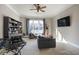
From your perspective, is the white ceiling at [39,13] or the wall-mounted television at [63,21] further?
the wall-mounted television at [63,21]

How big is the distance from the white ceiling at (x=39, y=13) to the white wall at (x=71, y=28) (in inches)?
5.2

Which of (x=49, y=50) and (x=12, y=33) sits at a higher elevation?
(x=12, y=33)

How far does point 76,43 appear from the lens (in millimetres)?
2758

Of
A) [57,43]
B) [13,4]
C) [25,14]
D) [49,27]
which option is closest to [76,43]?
[57,43]

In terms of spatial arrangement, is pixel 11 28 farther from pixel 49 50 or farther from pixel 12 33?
pixel 49 50

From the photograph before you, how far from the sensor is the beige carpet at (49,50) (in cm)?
267

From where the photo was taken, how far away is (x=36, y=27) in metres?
3.00

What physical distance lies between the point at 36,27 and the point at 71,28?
0.89 metres

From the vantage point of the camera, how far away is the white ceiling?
2.67 meters

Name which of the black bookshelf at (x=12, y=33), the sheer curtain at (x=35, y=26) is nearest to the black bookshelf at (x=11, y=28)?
the black bookshelf at (x=12, y=33)

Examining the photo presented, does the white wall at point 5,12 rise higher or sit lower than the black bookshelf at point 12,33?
higher

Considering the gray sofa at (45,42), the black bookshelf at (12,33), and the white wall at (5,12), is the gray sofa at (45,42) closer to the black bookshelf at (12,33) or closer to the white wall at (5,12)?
the black bookshelf at (12,33)

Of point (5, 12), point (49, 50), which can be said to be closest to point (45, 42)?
point (49, 50)

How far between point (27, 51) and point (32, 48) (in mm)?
149
